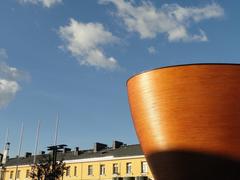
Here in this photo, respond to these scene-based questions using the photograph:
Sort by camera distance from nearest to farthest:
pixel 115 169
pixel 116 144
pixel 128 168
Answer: pixel 128 168 < pixel 115 169 < pixel 116 144

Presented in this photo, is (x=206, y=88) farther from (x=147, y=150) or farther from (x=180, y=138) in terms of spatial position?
(x=147, y=150)

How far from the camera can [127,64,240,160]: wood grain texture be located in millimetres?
23000

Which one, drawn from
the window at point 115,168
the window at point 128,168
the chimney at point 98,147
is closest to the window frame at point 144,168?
the window at point 128,168

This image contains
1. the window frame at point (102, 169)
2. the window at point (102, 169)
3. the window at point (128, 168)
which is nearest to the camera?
the window at point (128, 168)

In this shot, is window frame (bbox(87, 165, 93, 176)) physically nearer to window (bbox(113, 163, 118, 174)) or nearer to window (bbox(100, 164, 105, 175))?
window (bbox(100, 164, 105, 175))

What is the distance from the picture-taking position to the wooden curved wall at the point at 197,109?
23000 millimetres

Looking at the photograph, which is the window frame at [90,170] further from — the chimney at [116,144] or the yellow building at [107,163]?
the chimney at [116,144]

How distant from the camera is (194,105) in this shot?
23453 mm

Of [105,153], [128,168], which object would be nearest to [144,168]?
[128,168]

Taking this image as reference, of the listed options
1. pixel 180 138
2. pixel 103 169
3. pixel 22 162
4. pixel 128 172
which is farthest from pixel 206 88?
pixel 22 162

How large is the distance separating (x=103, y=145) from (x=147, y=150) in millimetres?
41533

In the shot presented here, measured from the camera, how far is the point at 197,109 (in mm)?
23375

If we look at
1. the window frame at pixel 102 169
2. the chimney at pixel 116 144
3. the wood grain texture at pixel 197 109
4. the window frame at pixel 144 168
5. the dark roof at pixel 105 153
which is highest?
the chimney at pixel 116 144

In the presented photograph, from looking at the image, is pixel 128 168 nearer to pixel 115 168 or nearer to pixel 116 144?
pixel 115 168
